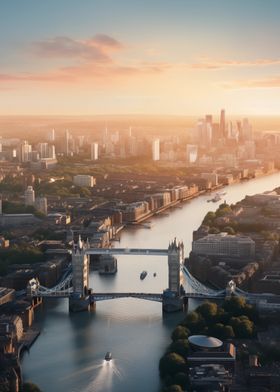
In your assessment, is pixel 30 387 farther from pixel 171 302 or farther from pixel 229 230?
pixel 229 230

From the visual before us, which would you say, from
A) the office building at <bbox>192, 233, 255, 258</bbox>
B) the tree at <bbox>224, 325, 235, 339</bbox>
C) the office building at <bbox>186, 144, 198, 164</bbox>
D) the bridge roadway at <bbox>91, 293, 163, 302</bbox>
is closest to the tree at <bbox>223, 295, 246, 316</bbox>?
the tree at <bbox>224, 325, 235, 339</bbox>

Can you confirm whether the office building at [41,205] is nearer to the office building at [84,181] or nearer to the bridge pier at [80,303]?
the office building at [84,181]

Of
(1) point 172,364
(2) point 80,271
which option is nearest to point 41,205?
(2) point 80,271

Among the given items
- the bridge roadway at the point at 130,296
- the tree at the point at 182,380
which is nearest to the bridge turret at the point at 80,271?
the bridge roadway at the point at 130,296

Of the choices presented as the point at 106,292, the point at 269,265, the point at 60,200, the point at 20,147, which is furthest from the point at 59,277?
the point at 20,147

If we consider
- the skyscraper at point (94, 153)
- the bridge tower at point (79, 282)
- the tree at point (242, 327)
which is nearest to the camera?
the tree at point (242, 327)

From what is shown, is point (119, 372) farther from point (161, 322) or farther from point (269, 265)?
point (269, 265)
